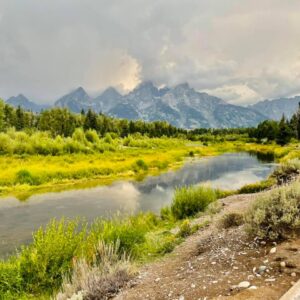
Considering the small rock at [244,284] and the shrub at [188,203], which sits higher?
the small rock at [244,284]

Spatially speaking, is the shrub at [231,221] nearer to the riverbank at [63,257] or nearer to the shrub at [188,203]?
the riverbank at [63,257]

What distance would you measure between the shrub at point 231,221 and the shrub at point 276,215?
2.28m

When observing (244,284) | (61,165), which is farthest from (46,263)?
(61,165)

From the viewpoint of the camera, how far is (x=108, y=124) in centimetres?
12412

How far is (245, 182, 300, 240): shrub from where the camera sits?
9.26m

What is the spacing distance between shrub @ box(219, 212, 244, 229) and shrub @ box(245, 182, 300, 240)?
89.9 inches

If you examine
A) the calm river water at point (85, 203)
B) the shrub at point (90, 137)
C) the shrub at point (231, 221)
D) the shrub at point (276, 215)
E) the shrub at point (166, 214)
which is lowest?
the calm river water at point (85, 203)

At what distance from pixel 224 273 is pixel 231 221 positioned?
4.71m

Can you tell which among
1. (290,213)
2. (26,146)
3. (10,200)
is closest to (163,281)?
(290,213)

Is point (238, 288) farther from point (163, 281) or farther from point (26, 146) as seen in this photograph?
point (26, 146)

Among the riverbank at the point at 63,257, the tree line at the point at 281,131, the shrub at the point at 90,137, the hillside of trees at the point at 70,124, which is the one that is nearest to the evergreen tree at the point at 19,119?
the hillside of trees at the point at 70,124

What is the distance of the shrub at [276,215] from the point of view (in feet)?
30.4

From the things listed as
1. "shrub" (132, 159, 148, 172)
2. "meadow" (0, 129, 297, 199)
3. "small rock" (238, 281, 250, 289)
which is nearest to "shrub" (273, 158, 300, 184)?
"small rock" (238, 281, 250, 289)

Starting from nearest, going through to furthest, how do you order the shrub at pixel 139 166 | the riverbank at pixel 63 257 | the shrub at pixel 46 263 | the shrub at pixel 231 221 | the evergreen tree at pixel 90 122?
the riverbank at pixel 63 257 → the shrub at pixel 46 263 → the shrub at pixel 231 221 → the shrub at pixel 139 166 → the evergreen tree at pixel 90 122
